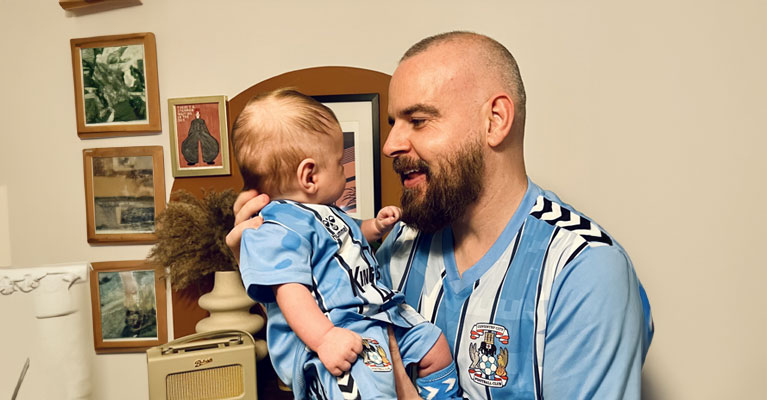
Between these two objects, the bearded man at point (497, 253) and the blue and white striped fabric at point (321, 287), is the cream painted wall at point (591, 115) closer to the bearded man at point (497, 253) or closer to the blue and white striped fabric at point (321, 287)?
the bearded man at point (497, 253)

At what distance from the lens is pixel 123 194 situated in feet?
6.97

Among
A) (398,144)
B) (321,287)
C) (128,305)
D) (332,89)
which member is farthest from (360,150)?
(128,305)

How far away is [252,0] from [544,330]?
5.60 ft

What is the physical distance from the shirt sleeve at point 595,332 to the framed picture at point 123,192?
169cm

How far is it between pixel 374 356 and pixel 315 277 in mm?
226

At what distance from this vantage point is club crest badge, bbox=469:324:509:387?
112cm

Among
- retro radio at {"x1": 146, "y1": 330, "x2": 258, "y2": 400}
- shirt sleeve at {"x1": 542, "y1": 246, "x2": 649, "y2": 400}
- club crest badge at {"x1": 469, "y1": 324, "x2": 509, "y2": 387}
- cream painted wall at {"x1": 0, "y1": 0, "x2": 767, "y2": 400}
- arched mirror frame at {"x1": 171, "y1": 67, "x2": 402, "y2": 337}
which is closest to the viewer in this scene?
shirt sleeve at {"x1": 542, "y1": 246, "x2": 649, "y2": 400}

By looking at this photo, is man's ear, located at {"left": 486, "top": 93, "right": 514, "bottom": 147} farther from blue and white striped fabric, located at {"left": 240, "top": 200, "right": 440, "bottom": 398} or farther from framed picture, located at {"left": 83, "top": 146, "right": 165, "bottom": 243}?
framed picture, located at {"left": 83, "top": 146, "right": 165, "bottom": 243}

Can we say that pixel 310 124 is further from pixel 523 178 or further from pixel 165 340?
pixel 165 340

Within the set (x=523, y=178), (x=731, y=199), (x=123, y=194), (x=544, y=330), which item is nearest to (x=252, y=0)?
(x=123, y=194)

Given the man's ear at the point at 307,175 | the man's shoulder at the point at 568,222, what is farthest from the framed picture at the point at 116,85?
the man's shoulder at the point at 568,222

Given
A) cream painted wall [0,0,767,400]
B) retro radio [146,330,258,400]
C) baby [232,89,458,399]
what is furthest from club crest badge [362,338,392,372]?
cream painted wall [0,0,767,400]

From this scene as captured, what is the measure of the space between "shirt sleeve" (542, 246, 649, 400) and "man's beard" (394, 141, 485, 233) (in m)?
0.31

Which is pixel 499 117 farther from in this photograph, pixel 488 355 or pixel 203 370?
pixel 203 370
